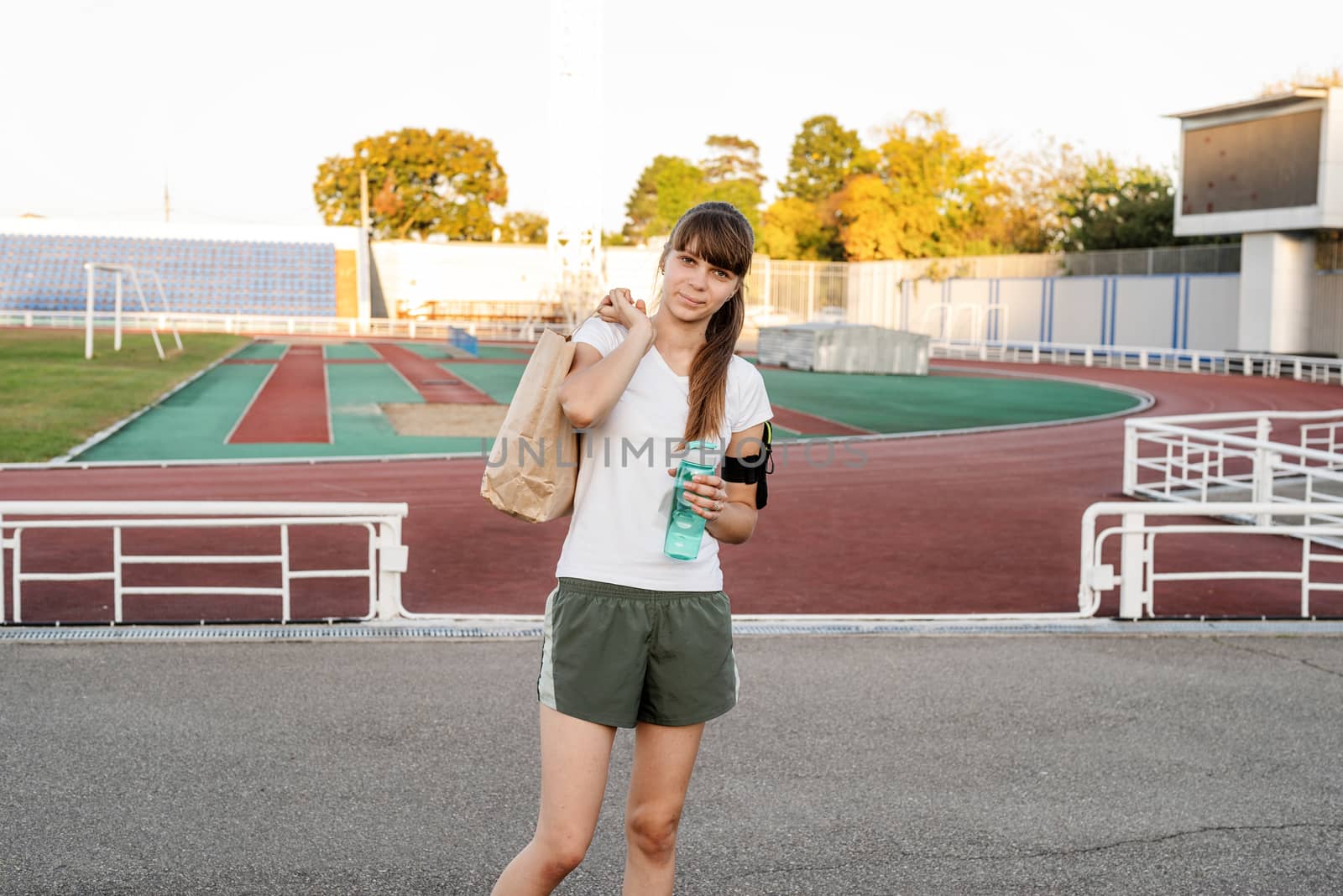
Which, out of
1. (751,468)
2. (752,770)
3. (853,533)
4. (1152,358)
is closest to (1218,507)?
(853,533)

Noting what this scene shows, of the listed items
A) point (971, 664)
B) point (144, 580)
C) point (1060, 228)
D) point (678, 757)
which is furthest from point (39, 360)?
point (1060, 228)

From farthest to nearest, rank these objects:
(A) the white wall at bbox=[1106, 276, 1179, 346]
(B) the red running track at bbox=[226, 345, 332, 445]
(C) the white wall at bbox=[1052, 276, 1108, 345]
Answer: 1. (C) the white wall at bbox=[1052, 276, 1108, 345]
2. (A) the white wall at bbox=[1106, 276, 1179, 346]
3. (B) the red running track at bbox=[226, 345, 332, 445]

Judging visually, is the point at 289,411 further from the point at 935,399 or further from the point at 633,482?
the point at 633,482

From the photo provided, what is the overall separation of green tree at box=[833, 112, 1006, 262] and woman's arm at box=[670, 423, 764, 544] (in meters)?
69.6

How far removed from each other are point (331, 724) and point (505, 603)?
3.54 metres

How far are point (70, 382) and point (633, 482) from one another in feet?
92.5

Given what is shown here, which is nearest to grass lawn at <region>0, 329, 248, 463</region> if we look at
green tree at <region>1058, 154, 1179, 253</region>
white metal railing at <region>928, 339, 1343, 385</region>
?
white metal railing at <region>928, 339, 1343, 385</region>

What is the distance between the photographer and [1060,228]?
237 feet

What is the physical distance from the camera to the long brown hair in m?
3.09

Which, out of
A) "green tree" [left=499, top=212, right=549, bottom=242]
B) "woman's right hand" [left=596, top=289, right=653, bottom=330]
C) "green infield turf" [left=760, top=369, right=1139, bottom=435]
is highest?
"green tree" [left=499, top=212, right=549, bottom=242]

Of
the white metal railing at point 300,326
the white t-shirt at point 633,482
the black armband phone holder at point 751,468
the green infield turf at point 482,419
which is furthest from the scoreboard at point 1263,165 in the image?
the white t-shirt at point 633,482

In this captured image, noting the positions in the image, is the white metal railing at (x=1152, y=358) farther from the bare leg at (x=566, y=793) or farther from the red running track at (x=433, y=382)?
the bare leg at (x=566, y=793)

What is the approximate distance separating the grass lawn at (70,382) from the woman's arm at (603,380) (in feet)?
53.2

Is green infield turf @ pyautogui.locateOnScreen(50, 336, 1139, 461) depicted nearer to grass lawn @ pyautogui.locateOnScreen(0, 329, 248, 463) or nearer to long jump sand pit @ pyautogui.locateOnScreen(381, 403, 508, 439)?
long jump sand pit @ pyautogui.locateOnScreen(381, 403, 508, 439)
